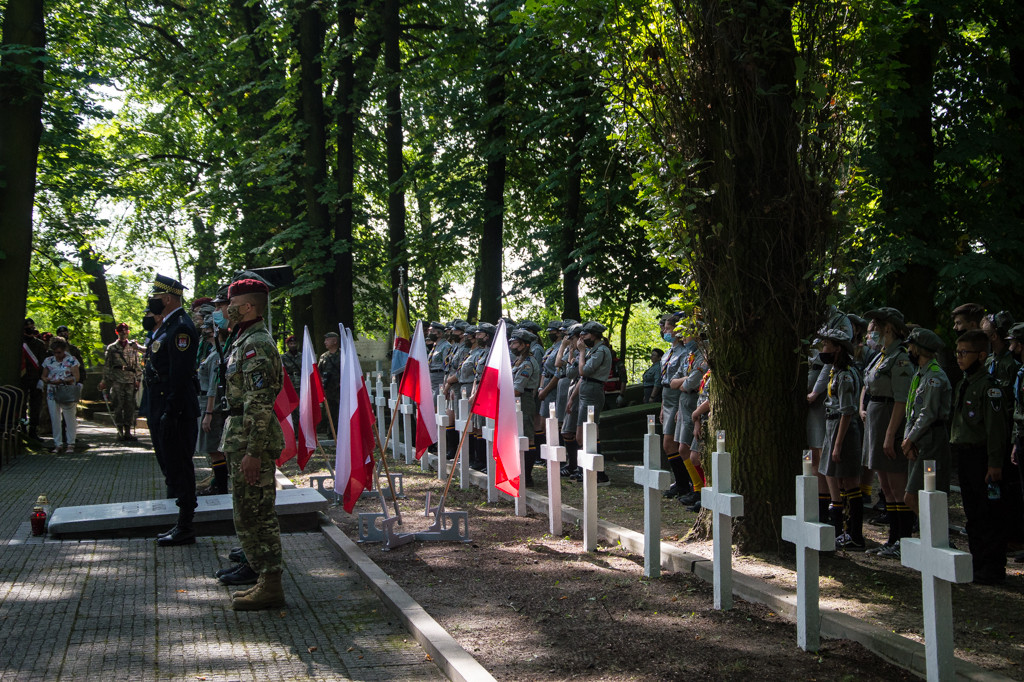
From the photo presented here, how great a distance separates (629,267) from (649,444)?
16.9 meters

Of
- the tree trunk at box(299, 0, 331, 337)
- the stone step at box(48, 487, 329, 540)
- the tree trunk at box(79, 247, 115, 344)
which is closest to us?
the stone step at box(48, 487, 329, 540)

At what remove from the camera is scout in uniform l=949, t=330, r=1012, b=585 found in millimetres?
7117

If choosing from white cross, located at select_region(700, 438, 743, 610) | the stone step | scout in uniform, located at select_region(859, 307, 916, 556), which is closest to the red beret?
the stone step

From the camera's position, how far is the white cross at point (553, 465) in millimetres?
9102

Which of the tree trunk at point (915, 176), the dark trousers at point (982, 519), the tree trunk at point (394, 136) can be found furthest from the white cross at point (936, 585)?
the tree trunk at point (394, 136)

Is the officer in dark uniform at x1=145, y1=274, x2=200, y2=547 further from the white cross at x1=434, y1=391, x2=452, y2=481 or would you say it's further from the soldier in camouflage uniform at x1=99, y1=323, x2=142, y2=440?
the soldier in camouflage uniform at x1=99, y1=323, x2=142, y2=440

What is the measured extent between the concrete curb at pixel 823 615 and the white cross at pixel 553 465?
19.1 inches

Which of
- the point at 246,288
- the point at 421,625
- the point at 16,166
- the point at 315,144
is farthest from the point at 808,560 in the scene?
the point at 315,144

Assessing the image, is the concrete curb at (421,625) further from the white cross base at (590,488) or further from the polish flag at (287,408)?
the white cross base at (590,488)

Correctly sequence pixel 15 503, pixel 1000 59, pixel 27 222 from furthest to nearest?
pixel 27 222
pixel 1000 59
pixel 15 503

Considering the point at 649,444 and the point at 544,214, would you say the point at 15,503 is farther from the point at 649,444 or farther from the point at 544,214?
the point at 544,214

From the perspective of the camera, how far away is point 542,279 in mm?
24469

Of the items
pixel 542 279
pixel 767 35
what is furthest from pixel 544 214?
pixel 767 35

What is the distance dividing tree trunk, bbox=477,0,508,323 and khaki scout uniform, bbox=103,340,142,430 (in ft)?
24.0
